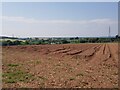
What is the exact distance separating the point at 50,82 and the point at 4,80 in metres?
1.98

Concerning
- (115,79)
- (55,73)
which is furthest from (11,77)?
(115,79)

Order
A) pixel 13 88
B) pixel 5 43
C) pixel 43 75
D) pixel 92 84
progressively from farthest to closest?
pixel 5 43 < pixel 43 75 < pixel 92 84 < pixel 13 88

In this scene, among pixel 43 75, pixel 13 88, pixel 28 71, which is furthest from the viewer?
pixel 28 71

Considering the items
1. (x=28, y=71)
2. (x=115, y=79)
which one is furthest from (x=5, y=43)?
(x=115, y=79)

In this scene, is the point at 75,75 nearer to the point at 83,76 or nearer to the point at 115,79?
the point at 83,76

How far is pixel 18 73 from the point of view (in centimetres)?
1300

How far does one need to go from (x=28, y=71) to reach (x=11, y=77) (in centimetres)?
191

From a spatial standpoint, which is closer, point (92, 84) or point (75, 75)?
point (92, 84)

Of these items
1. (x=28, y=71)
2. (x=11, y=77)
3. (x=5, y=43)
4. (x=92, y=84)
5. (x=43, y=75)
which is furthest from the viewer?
(x=5, y=43)

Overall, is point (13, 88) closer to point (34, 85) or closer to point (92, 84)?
point (34, 85)

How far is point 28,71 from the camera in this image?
1375 cm

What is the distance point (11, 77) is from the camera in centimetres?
1192

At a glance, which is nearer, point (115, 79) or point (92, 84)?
point (92, 84)

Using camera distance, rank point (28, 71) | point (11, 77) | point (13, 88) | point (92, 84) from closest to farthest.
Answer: point (13, 88), point (92, 84), point (11, 77), point (28, 71)
